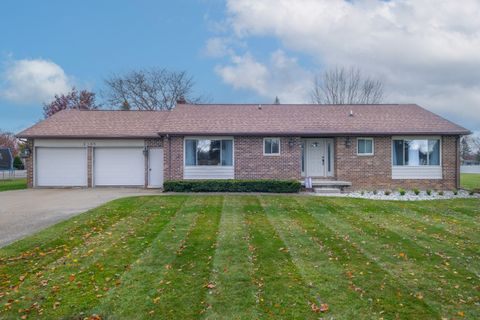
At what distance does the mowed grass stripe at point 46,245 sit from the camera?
4.97 metres

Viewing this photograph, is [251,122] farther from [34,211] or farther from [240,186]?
[34,211]

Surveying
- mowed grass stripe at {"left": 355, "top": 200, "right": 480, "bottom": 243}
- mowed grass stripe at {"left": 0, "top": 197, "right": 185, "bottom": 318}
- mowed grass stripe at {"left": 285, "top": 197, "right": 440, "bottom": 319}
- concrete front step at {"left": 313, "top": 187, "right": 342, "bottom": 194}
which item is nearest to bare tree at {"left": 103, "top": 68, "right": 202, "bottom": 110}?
concrete front step at {"left": 313, "top": 187, "right": 342, "bottom": 194}

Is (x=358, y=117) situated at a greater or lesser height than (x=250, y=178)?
greater

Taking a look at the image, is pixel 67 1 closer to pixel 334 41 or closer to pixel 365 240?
pixel 365 240

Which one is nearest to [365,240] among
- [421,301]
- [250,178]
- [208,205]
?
[421,301]

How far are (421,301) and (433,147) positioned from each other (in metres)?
14.8

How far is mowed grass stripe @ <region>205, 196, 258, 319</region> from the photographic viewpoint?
3.70 m

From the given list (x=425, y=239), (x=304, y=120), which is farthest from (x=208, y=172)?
(x=425, y=239)

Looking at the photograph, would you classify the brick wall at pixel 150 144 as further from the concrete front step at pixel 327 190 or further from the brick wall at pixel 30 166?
the concrete front step at pixel 327 190

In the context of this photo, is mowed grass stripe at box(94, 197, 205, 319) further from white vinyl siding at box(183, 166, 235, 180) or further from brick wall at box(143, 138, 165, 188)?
brick wall at box(143, 138, 165, 188)

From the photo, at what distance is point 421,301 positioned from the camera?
391cm

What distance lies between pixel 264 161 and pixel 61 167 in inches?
418

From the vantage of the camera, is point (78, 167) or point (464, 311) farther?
point (78, 167)

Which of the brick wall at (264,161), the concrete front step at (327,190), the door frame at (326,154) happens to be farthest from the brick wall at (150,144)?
the concrete front step at (327,190)
